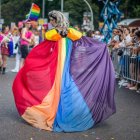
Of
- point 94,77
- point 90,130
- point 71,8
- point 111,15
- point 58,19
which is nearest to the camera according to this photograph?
point 90,130

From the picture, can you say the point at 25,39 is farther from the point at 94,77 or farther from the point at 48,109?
the point at 48,109

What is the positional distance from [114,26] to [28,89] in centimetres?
1054

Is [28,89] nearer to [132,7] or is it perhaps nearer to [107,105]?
[107,105]

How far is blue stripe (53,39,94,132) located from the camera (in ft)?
24.1

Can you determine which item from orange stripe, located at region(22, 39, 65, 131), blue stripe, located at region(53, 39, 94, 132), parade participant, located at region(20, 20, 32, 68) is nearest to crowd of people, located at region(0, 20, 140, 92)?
parade participant, located at region(20, 20, 32, 68)

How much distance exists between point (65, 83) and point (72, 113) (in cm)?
48

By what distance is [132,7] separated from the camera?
50.9 meters

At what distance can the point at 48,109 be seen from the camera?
24.3 ft

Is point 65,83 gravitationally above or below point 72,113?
above

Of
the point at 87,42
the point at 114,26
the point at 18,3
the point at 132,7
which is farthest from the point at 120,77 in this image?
the point at 18,3

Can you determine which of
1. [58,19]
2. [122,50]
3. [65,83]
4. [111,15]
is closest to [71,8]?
[111,15]

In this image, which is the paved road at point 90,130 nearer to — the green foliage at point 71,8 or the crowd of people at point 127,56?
the crowd of people at point 127,56

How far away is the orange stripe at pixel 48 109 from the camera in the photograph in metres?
7.39

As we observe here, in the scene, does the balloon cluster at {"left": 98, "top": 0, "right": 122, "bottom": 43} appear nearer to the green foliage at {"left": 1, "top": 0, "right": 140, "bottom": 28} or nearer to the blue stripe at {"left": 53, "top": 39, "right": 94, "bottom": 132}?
the blue stripe at {"left": 53, "top": 39, "right": 94, "bottom": 132}
